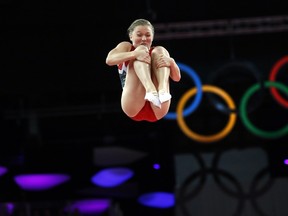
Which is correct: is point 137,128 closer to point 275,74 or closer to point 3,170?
point 3,170

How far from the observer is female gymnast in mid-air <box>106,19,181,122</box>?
180 inches

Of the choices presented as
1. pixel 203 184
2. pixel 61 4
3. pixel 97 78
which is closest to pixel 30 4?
pixel 61 4

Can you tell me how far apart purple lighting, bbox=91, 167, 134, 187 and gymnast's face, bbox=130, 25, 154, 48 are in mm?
5314

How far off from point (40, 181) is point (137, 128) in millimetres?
1912

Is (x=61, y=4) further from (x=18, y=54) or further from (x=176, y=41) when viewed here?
(x=176, y=41)

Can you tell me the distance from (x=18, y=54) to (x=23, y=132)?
1379 millimetres

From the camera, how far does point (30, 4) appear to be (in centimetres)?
903

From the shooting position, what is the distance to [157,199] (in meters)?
9.79

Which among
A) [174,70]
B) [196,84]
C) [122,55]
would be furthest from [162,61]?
[196,84]

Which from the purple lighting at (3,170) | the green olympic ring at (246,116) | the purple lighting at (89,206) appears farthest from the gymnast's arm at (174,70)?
the purple lighting at (3,170)

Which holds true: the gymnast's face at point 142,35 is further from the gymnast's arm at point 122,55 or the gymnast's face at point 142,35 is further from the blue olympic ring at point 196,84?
the blue olympic ring at point 196,84

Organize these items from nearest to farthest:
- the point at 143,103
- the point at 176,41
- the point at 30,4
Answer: the point at 143,103
the point at 30,4
the point at 176,41

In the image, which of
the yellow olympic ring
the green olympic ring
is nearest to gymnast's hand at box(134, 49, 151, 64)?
the yellow olympic ring

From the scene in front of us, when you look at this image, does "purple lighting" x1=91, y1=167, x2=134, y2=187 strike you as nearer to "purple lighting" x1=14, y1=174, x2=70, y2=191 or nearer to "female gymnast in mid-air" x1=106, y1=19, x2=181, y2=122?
"purple lighting" x1=14, y1=174, x2=70, y2=191
